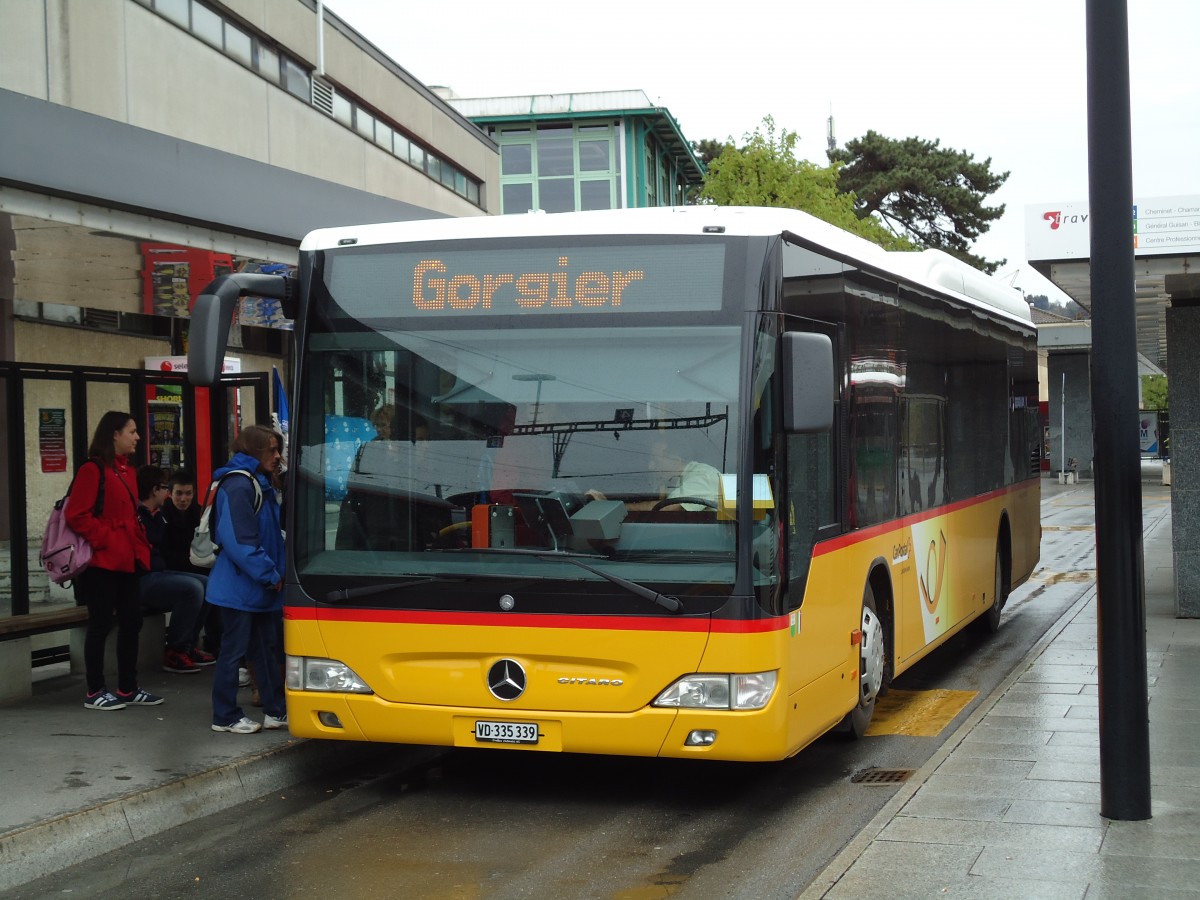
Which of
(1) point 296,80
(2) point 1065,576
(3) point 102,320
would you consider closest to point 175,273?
(3) point 102,320

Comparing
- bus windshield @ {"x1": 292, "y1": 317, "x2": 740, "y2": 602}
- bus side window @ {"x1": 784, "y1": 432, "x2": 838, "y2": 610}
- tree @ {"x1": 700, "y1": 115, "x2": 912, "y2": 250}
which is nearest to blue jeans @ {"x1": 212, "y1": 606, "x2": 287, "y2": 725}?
bus windshield @ {"x1": 292, "y1": 317, "x2": 740, "y2": 602}

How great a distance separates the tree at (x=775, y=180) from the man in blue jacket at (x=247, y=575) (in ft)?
113

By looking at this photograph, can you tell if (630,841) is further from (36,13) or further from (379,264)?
(36,13)

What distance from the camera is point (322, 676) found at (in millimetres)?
7188

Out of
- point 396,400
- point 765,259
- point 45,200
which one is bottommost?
point 396,400

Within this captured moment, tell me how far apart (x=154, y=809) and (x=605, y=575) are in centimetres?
243

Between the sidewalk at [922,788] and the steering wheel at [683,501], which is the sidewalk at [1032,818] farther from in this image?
the steering wheel at [683,501]

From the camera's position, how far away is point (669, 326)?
267 inches

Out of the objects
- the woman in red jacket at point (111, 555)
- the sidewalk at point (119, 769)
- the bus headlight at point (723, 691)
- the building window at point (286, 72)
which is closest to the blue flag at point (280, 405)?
the woman in red jacket at point (111, 555)

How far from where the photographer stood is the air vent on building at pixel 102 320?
13.9 meters

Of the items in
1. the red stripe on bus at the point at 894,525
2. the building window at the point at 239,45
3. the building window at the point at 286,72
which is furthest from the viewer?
Result: the building window at the point at 239,45

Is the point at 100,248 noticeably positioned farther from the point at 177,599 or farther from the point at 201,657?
the point at 201,657


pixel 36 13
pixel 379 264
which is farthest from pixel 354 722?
pixel 36 13

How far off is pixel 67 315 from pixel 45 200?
630 cm
